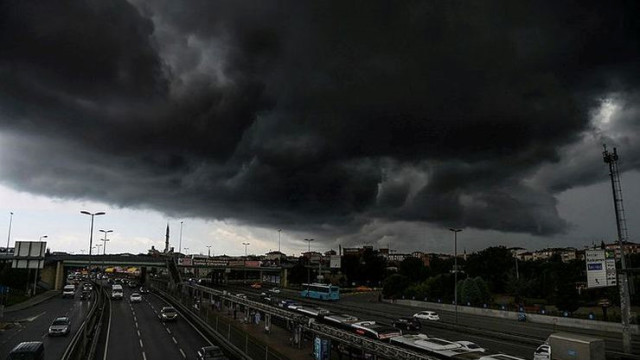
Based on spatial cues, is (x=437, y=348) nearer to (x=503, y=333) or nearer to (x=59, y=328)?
(x=503, y=333)

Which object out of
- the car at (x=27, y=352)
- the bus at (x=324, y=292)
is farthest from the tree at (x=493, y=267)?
the car at (x=27, y=352)

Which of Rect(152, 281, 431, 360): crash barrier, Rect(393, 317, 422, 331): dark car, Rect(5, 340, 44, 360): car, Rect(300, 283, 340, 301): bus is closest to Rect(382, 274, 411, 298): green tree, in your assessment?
Rect(300, 283, 340, 301): bus

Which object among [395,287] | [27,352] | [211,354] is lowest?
[395,287]

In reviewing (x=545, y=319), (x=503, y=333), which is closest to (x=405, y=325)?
(x=503, y=333)

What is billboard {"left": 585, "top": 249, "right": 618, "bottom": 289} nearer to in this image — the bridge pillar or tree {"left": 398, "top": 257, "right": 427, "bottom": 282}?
tree {"left": 398, "top": 257, "right": 427, "bottom": 282}

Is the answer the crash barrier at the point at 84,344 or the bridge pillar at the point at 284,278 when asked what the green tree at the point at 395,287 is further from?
the crash barrier at the point at 84,344

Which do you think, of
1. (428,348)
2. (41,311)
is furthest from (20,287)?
(428,348)
